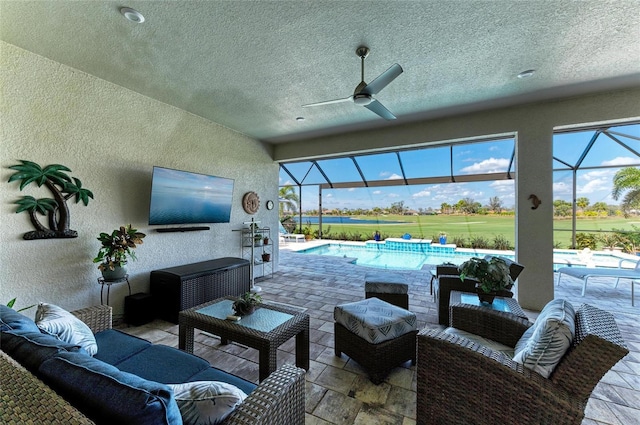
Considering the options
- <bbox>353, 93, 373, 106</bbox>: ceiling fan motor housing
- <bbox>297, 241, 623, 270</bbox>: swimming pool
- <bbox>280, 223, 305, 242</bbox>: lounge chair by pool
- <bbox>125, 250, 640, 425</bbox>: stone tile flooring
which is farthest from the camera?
<bbox>280, 223, 305, 242</bbox>: lounge chair by pool

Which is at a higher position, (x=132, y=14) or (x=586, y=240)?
(x=132, y=14)

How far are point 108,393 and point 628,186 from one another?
377 inches

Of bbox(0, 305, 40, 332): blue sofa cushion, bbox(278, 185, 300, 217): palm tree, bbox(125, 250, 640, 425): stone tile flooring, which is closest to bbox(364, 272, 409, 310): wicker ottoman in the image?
bbox(125, 250, 640, 425): stone tile flooring

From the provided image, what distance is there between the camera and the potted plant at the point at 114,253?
3004 millimetres

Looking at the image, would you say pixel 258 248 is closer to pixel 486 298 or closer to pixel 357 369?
pixel 357 369

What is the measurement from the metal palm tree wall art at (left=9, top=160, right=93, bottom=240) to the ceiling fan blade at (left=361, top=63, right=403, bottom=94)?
11.4 feet

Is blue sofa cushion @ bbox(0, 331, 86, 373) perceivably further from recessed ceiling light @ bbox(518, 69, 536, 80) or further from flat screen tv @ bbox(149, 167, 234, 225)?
recessed ceiling light @ bbox(518, 69, 536, 80)

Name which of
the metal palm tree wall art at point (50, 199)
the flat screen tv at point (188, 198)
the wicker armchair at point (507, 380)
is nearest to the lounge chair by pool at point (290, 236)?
the flat screen tv at point (188, 198)

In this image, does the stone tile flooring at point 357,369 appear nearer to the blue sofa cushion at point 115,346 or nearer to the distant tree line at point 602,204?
the blue sofa cushion at point 115,346

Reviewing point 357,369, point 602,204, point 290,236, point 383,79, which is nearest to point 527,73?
point 383,79

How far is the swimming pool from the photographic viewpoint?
623cm

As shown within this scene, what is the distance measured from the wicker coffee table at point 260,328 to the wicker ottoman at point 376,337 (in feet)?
1.25

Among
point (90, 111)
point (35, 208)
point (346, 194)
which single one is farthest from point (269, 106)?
point (346, 194)

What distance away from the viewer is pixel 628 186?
6016mm
